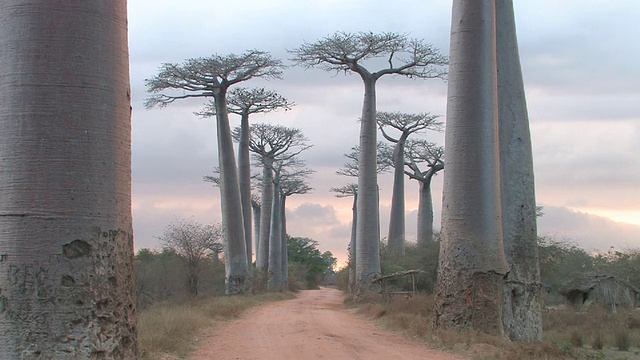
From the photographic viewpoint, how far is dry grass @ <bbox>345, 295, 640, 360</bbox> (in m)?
7.59

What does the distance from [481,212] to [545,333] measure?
4467 millimetres

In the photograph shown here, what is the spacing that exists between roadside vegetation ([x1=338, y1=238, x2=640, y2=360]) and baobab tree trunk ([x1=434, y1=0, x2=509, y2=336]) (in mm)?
419

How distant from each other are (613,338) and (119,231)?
9299 millimetres

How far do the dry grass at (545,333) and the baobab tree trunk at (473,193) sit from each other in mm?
442

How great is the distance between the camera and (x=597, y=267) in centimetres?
2039

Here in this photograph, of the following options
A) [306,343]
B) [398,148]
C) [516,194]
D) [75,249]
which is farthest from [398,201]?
[75,249]

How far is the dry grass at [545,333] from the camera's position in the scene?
759 centimetres

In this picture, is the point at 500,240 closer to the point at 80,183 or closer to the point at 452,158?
the point at 452,158

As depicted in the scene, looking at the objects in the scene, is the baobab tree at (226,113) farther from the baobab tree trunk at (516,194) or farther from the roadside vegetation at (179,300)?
the baobab tree trunk at (516,194)

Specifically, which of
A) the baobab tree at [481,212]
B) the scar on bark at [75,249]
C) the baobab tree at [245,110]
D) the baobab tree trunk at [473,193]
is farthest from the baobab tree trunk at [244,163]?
the scar on bark at [75,249]

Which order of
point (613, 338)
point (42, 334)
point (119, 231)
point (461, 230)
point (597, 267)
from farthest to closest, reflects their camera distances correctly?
1. point (597, 267)
2. point (613, 338)
3. point (461, 230)
4. point (119, 231)
5. point (42, 334)

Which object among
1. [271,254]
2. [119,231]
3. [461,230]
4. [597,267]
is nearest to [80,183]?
[119,231]

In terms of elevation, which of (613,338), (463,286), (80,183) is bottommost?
(613,338)

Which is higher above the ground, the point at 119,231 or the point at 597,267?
the point at 119,231
